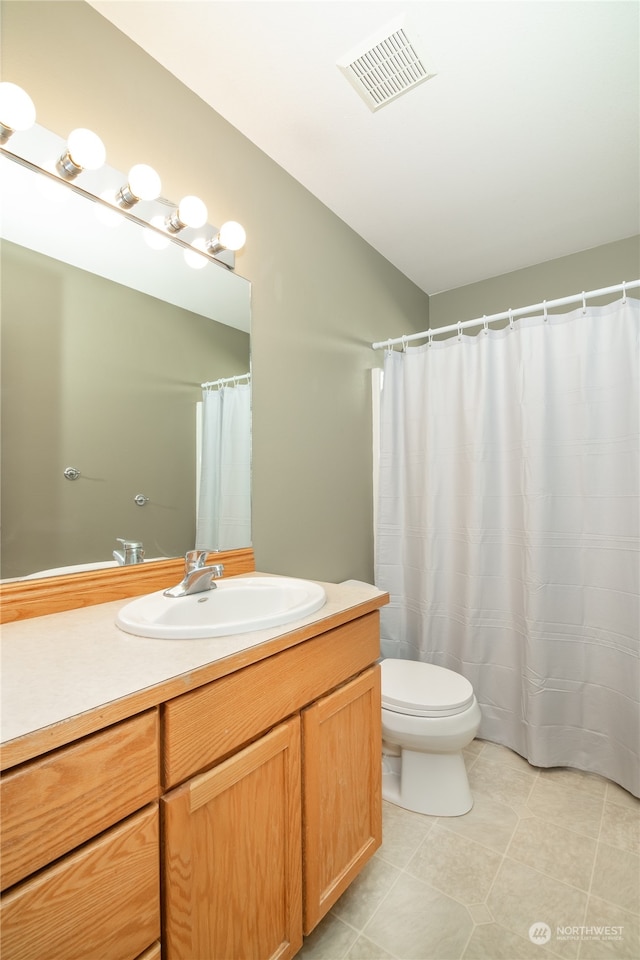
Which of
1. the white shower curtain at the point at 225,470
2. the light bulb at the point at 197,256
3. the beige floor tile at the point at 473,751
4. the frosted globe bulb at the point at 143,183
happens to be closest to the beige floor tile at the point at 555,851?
the beige floor tile at the point at 473,751

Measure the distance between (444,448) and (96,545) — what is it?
1557 millimetres

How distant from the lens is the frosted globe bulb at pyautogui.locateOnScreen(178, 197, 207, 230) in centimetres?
134

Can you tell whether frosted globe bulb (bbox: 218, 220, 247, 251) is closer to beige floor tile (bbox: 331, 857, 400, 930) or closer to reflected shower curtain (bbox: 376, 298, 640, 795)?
reflected shower curtain (bbox: 376, 298, 640, 795)

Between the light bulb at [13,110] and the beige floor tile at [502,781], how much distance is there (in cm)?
243

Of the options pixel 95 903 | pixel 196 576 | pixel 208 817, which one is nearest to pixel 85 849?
pixel 95 903

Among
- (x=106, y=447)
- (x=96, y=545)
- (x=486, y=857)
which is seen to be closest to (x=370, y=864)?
(x=486, y=857)

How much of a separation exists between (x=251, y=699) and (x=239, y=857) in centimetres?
29

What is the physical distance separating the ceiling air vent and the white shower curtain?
1025 mm

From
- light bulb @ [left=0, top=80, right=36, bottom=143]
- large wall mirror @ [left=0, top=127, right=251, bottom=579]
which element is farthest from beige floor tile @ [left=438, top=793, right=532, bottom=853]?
light bulb @ [left=0, top=80, right=36, bottom=143]

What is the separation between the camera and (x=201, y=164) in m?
1.49

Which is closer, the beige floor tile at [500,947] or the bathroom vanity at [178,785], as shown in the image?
the bathroom vanity at [178,785]

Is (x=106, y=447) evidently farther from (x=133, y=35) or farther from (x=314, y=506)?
(x=133, y=35)

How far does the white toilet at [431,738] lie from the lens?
4.97ft

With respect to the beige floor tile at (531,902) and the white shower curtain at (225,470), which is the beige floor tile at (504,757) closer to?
the beige floor tile at (531,902)
